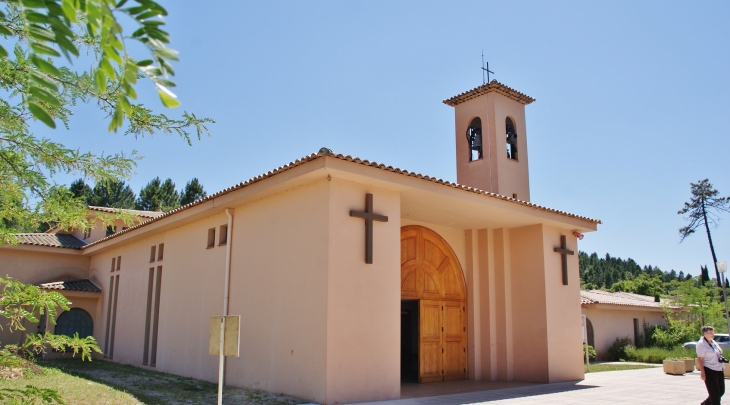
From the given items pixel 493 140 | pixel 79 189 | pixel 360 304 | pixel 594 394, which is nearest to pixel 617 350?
pixel 493 140

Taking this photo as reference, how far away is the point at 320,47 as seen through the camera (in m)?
11.2

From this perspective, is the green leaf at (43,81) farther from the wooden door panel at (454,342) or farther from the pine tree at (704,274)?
the pine tree at (704,274)

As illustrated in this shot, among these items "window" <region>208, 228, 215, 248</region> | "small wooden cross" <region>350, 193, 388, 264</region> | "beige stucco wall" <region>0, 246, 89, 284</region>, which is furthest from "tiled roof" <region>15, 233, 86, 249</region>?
"small wooden cross" <region>350, 193, 388, 264</region>

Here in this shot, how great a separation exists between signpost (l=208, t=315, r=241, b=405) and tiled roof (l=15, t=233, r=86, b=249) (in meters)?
17.8

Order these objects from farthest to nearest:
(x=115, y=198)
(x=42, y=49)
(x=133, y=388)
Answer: (x=115, y=198), (x=133, y=388), (x=42, y=49)

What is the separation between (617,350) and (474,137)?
14276 millimetres

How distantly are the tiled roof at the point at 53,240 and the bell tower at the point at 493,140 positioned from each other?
16.4 m

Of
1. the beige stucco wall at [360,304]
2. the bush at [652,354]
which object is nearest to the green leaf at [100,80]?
the beige stucco wall at [360,304]

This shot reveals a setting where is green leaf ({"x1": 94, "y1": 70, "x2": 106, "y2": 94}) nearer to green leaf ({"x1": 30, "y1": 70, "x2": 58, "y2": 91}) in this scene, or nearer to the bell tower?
green leaf ({"x1": 30, "y1": 70, "x2": 58, "y2": 91})

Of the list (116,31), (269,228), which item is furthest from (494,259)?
(116,31)

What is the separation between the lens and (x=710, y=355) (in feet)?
31.3

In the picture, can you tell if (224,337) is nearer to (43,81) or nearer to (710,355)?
(43,81)

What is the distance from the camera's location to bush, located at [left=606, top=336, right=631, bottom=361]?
2586 centimetres

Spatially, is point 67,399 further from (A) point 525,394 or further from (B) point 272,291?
(A) point 525,394
